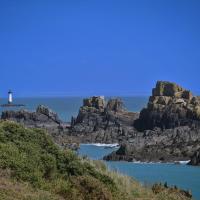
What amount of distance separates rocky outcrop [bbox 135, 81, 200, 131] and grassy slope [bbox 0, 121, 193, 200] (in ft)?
210

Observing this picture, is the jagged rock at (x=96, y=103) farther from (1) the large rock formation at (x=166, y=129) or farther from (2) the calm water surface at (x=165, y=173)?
(2) the calm water surface at (x=165, y=173)

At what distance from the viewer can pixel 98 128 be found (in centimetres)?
9219

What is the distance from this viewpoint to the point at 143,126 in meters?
92.0

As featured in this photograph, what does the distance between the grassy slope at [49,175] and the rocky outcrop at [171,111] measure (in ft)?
210

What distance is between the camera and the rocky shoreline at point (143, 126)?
63875 millimetres

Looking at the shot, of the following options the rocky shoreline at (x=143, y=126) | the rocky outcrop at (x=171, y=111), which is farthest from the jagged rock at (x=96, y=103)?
the rocky outcrop at (x=171, y=111)

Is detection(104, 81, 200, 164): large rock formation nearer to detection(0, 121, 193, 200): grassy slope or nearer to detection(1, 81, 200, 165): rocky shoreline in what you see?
detection(1, 81, 200, 165): rocky shoreline

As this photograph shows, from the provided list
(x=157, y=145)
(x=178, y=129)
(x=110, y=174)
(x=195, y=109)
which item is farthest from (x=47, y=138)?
(x=195, y=109)

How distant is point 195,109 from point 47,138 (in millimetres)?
71592

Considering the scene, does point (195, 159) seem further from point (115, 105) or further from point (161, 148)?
point (115, 105)

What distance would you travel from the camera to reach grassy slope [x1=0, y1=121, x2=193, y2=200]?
1506cm

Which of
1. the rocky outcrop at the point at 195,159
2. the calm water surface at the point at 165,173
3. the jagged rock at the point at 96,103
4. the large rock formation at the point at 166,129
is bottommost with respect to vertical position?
the calm water surface at the point at 165,173

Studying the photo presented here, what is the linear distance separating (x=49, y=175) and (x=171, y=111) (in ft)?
246

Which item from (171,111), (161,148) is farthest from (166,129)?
(161,148)
